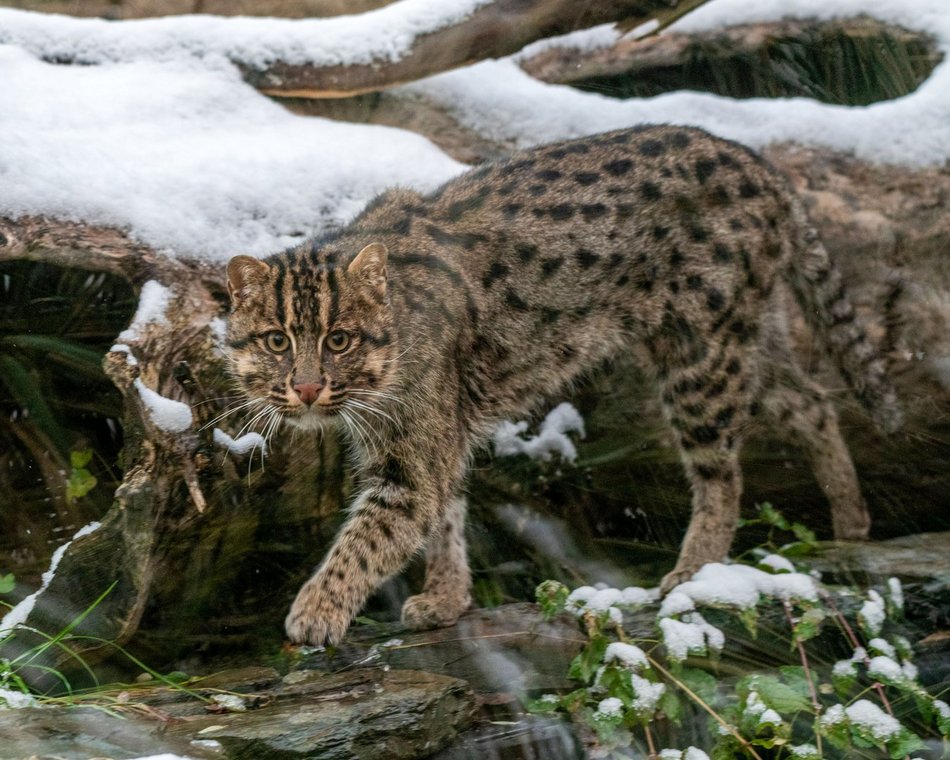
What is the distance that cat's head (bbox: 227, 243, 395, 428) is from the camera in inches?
194

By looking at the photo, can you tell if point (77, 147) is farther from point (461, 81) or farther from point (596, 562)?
point (596, 562)

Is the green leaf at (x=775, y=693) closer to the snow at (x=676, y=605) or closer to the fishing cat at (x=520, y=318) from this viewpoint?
the snow at (x=676, y=605)

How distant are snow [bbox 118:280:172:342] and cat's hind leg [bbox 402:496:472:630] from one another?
1683 mm

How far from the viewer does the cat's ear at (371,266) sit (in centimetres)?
500

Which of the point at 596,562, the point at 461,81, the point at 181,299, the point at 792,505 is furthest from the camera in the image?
the point at 461,81

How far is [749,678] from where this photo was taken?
469 centimetres

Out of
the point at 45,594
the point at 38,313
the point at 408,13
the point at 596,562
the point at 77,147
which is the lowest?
the point at 596,562

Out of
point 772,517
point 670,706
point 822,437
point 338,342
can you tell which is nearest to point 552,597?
point 670,706

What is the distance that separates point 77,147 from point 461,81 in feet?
8.79

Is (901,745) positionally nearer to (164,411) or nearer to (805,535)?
(805,535)

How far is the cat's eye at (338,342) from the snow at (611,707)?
1.91 metres

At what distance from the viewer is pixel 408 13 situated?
23.1ft

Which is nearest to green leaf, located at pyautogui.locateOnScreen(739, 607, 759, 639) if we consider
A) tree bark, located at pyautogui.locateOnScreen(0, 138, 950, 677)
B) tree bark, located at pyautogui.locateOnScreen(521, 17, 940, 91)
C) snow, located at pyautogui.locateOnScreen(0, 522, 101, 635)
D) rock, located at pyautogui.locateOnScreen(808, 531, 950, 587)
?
rock, located at pyautogui.locateOnScreen(808, 531, 950, 587)

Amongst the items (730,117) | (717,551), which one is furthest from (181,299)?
(730,117)
